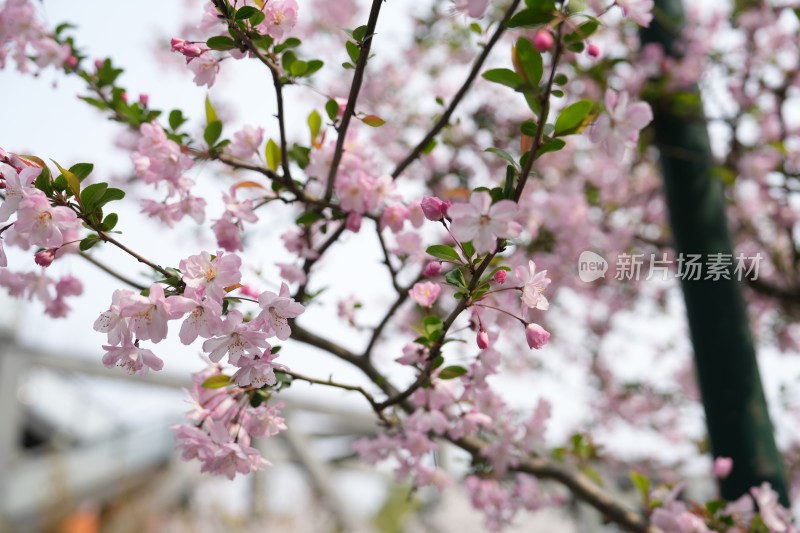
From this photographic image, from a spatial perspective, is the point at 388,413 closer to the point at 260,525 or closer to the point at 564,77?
the point at 564,77

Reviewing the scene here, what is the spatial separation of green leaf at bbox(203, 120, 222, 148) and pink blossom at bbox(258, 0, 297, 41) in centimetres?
23

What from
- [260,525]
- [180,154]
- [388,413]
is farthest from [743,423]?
[260,525]

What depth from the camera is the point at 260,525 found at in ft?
20.7

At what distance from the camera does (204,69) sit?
1.04 m

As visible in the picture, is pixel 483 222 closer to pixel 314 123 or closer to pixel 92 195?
pixel 92 195

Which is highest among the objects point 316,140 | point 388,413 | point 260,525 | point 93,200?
point 316,140

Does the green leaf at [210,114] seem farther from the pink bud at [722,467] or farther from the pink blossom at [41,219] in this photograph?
the pink bud at [722,467]

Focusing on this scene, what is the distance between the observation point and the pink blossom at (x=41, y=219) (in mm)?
757

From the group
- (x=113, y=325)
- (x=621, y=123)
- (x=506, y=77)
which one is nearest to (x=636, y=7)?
(x=621, y=123)

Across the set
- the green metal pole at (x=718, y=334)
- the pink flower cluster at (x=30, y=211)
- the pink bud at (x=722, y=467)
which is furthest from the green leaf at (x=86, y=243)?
the green metal pole at (x=718, y=334)

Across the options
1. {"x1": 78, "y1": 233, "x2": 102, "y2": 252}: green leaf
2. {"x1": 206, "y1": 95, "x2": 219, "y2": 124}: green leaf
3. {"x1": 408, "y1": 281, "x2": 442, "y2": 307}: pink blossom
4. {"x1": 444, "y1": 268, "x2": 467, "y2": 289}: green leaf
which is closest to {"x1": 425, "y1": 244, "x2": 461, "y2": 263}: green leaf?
{"x1": 444, "y1": 268, "x2": 467, "y2": 289}: green leaf

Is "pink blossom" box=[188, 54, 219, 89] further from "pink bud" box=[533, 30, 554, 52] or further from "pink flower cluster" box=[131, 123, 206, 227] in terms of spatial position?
"pink bud" box=[533, 30, 554, 52]

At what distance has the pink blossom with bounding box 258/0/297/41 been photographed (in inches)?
38.3

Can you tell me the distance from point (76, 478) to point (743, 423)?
867 cm
